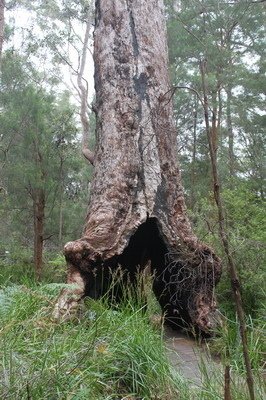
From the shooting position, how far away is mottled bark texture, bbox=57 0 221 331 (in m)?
4.70

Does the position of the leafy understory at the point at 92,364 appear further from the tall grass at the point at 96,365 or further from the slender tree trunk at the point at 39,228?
the slender tree trunk at the point at 39,228

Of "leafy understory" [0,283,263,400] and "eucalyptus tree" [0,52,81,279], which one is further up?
"eucalyptus tree" [0,52,81,279]

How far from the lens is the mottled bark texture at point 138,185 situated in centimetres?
470

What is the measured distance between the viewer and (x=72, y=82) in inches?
991

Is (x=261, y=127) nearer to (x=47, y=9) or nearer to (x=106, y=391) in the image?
(x=47, y=9)

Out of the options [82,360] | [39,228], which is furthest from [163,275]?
[39,228]

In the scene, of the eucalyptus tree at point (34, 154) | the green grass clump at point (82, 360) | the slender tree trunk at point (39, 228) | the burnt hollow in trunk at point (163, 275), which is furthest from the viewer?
the eucalyptus tree at point (34, 154)

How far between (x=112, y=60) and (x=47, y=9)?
741 inches

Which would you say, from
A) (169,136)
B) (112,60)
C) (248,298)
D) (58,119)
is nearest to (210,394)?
(248,298)

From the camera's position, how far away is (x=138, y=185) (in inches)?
200

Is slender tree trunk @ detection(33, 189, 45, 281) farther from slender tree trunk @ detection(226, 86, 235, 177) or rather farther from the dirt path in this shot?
slender tree trunk @ detection(226, 86, 235, 177)

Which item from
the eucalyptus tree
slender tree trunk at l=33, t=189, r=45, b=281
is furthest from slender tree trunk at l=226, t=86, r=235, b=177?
slender tree trunk at l=33, t=189, r=45, b=281

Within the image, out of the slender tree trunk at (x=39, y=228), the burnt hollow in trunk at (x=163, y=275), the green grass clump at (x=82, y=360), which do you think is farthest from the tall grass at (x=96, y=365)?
the slender tree trunk at (x=39, y=228)

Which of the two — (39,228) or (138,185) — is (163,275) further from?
(39,228)
